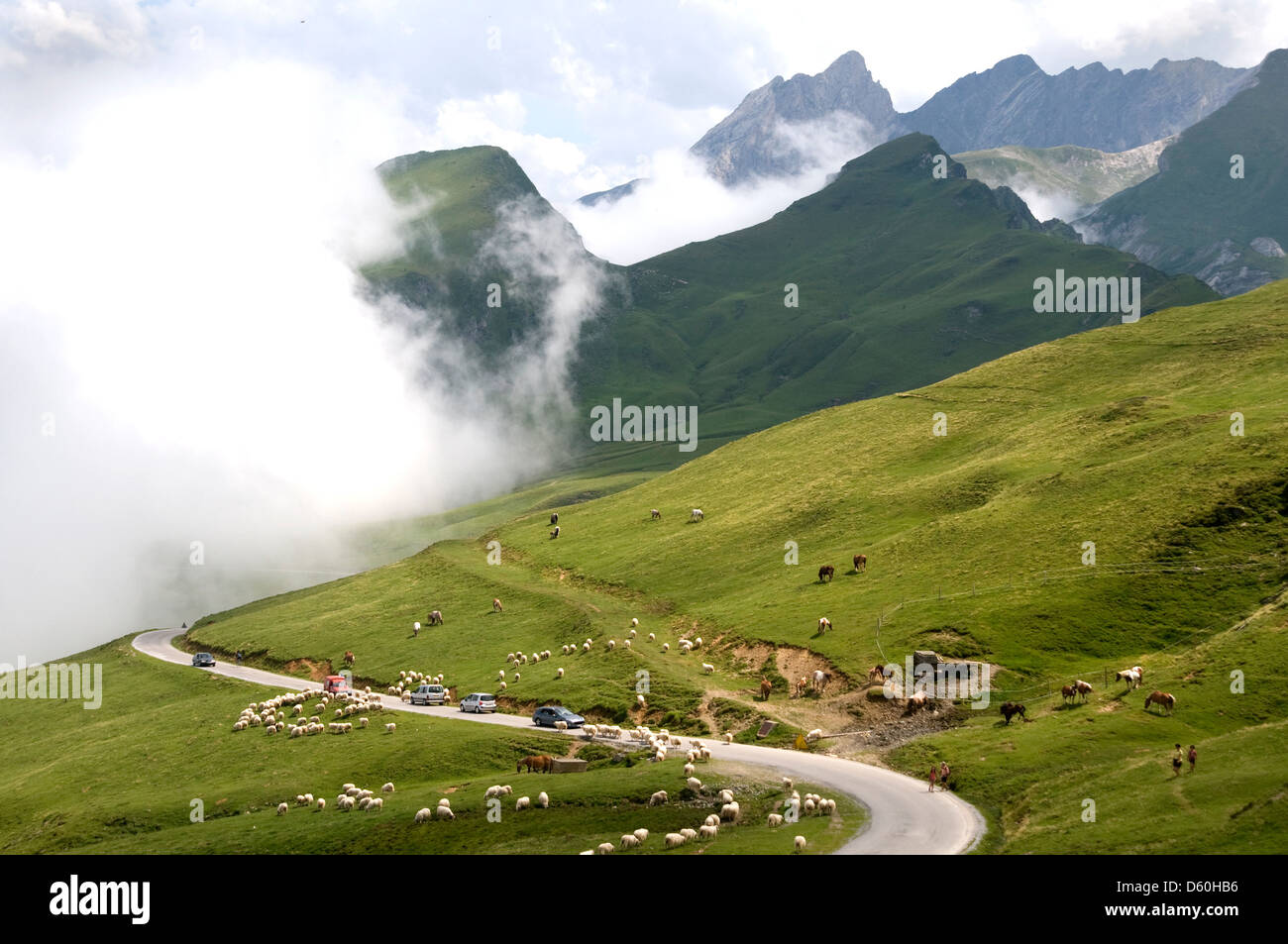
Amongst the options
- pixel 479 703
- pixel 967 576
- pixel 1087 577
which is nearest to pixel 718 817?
pixel 479 703

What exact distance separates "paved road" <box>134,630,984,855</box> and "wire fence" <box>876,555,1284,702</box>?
576 inches

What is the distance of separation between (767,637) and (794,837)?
42.0 m

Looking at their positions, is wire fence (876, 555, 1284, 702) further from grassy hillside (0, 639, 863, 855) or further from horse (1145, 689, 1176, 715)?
grassy hillside (0, 639, 863, 855)

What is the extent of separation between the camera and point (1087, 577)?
84625mm

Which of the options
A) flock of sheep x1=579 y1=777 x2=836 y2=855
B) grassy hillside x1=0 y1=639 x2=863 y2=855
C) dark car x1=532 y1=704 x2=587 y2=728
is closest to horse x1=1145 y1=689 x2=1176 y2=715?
grassy hillside x1=0 y1=639 x2=863 y2=855

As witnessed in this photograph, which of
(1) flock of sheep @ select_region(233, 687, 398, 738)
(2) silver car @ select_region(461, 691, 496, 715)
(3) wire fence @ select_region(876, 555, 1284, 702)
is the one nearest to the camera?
(3) wire fence @ select_region(876, 555, 1284, 702)

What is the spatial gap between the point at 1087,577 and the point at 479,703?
172ft

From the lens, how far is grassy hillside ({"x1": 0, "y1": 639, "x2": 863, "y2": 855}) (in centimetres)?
5559

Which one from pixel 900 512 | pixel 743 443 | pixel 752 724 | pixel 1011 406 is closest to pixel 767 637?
pixel 752 724

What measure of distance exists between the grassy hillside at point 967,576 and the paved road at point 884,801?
252cm

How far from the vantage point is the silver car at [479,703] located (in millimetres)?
89875

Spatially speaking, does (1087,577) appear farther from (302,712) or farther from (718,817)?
(302,712)

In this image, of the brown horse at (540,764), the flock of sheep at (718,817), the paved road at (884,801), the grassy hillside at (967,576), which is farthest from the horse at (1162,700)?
the brown horse at (540,764)
